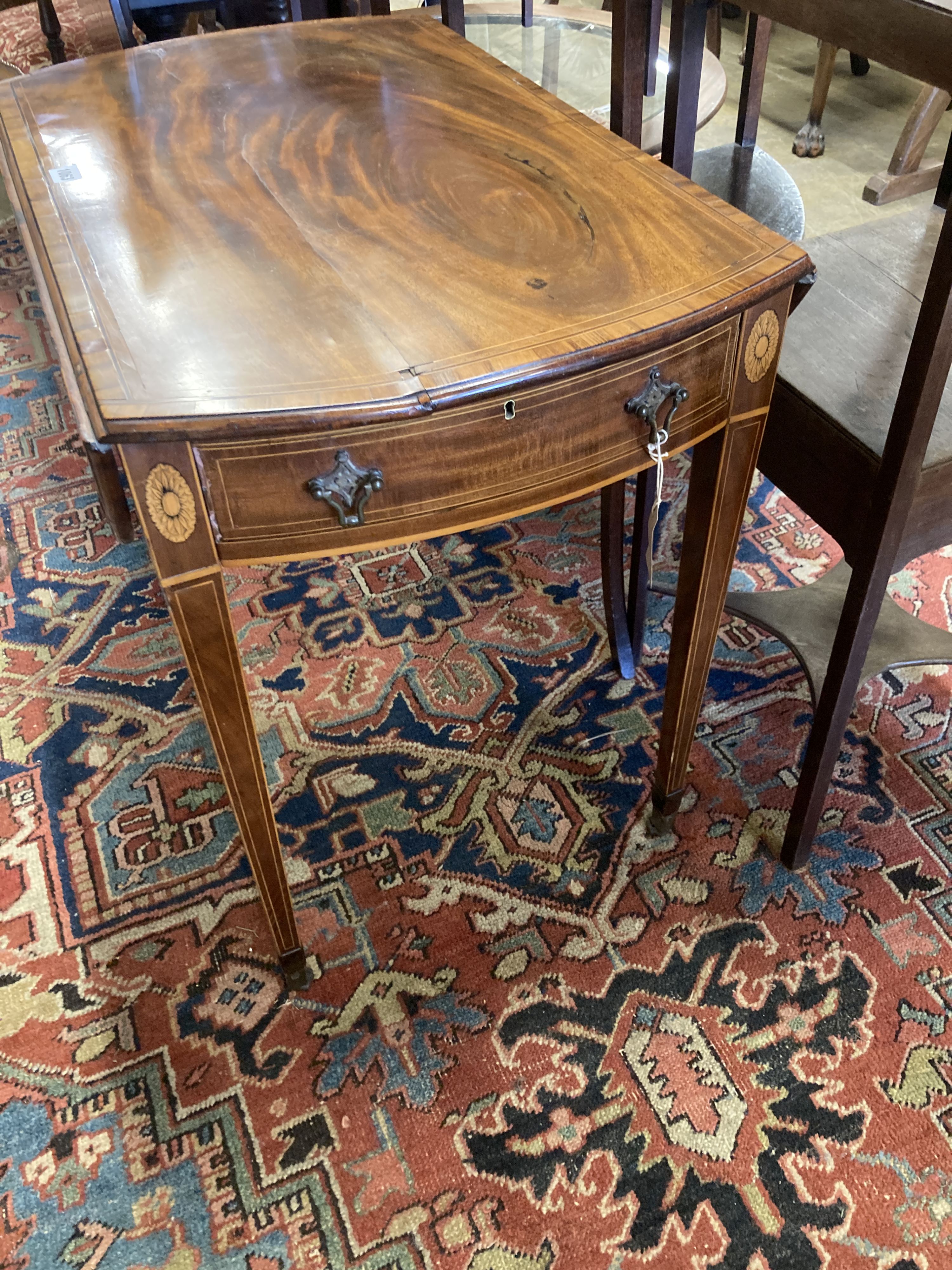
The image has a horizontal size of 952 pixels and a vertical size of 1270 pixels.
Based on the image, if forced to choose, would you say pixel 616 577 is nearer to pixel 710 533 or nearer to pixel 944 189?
pixel 710 533

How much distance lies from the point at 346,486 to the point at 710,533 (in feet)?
1.45

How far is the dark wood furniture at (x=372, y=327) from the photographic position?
2.52 feet

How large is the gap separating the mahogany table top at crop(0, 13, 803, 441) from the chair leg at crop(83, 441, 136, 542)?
640 mm

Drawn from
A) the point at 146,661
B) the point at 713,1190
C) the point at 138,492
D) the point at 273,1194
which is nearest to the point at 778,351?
the point at 138,492

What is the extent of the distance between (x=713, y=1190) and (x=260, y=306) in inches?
38.6

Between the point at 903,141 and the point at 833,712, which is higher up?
the point at 833,712

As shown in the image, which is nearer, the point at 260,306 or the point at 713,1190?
the point at 260,306

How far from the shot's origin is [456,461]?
82 centimetres

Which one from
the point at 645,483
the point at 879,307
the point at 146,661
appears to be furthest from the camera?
the point at 146,661

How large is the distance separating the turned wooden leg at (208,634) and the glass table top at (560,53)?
1225mm

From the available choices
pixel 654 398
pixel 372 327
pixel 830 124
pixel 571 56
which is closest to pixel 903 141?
pixel 830 124

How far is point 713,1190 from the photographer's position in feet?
3.35

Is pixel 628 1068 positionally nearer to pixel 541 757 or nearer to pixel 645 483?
pixel 541 757

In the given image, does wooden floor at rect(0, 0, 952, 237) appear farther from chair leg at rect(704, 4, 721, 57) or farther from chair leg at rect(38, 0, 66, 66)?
chair leg at rect(38, 0, 66, 66)
